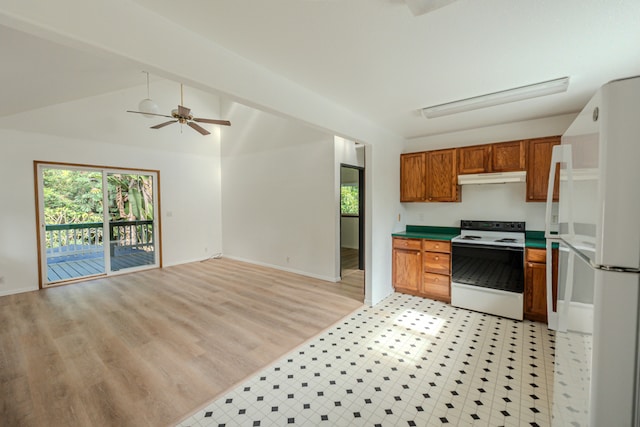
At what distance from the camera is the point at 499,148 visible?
11.7 feet

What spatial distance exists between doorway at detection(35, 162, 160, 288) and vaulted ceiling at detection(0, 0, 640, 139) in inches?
93.5

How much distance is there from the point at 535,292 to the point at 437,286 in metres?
1.09

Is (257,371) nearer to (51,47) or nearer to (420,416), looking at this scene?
(420,416)

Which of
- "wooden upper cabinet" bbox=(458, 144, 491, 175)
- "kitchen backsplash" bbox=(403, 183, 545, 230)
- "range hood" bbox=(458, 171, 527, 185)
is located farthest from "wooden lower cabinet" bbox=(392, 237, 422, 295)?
"wooden upper cabinet" bbox=(458, 144, 491, 175)

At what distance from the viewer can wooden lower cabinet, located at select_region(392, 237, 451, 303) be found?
147 inches

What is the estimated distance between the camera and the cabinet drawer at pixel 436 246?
3.72 m

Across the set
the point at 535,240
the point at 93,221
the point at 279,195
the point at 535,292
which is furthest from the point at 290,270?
the point at 93,221

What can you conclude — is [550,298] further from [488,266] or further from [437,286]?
[437,286]

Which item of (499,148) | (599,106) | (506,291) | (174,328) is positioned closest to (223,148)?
(174,328)

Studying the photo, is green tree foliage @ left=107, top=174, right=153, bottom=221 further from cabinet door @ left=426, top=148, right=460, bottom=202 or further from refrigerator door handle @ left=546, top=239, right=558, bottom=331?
refrigerator door handle @ left=546, top=239, right=558, bottom=331

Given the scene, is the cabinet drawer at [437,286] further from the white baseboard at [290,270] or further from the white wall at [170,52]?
the white wall at [170,52]

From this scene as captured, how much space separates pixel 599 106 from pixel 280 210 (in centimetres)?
509

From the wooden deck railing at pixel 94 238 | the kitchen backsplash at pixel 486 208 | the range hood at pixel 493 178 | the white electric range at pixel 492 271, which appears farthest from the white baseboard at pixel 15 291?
the range hood at pixel 493 178

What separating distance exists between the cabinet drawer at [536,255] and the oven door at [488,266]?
4.0 inches
